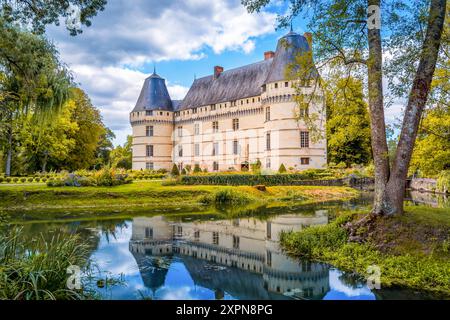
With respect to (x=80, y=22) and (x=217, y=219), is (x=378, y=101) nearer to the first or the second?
(x=80, y=22)

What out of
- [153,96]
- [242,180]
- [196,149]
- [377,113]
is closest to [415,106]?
[377,113]

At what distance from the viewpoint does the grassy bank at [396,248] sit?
527 centimetres

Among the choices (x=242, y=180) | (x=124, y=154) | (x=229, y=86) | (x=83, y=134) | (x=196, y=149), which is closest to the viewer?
(x=242, y=180)

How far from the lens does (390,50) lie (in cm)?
693

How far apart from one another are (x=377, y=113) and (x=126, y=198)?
13393 mm

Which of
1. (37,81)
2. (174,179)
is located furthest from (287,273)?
(174,179)

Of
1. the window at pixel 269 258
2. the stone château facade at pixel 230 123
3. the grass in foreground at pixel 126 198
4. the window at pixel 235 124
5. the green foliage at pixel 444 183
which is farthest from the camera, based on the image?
the window at pixel 235 124

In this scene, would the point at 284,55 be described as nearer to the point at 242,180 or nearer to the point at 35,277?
the point at 242,180

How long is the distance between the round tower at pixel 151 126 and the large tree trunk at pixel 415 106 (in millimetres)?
35511

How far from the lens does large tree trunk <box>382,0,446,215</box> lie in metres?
6.45

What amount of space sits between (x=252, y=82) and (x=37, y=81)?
1126 inches

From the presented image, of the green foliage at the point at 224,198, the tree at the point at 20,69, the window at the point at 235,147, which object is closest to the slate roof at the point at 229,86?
the window at the point at 235,147

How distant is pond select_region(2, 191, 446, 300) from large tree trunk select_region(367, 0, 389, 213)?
216 centimetres

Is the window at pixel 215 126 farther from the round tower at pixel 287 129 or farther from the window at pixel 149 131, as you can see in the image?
the round tower at pixel 287 129
